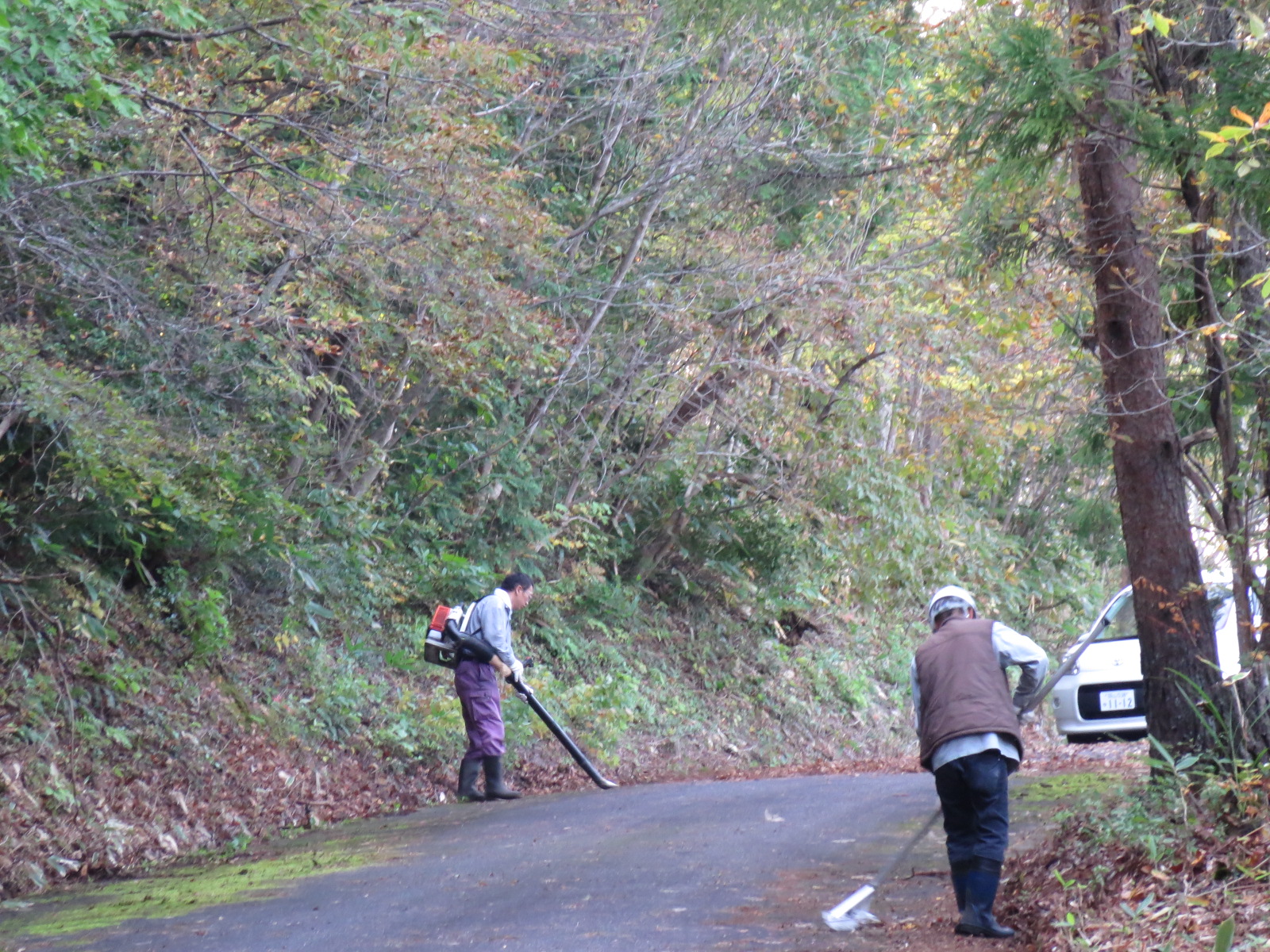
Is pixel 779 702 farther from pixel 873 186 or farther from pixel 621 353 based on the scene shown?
pixel 873 186

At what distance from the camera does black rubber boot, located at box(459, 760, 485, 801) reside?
40.3 feet

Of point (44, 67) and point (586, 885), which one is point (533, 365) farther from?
point (586, 885)

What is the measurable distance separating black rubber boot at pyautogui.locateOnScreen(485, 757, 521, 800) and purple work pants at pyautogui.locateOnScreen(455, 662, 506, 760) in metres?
0.15

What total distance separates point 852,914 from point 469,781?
6.15 m

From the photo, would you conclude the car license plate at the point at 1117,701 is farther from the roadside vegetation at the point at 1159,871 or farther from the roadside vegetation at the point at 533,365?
the roadside vegetation at the point at 1159,871

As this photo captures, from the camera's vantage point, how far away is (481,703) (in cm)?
1191

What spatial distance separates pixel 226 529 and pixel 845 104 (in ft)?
33.1

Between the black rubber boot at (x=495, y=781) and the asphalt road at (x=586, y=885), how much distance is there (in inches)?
31.7

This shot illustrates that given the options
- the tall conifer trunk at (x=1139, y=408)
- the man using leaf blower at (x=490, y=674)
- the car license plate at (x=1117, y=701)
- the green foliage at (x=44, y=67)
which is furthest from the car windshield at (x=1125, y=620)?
→ the green foliage at (x=44, y=67)

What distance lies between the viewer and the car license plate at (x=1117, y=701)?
544 inches

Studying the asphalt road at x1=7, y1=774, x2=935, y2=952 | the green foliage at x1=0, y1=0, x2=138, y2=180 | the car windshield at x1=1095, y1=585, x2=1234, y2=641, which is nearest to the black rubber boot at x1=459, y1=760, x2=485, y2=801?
the asphalt road at x1=7, y1=774, x2=935, y2=952

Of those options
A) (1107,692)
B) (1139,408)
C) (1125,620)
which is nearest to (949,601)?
(1139,408)

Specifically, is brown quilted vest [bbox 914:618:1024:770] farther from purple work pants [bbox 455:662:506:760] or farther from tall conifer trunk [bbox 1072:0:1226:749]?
purple work pants [bbox 455:662:506:760]

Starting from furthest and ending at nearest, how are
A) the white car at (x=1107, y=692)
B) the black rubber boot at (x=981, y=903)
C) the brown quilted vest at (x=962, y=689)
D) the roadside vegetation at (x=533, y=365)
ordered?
the white car at (x=1107, y=692)
the roadside vegetation at (x=533, y=365)
the brown quilted vest at (x=962, y=689)
the black rubber boot at (x=981, y=903)
